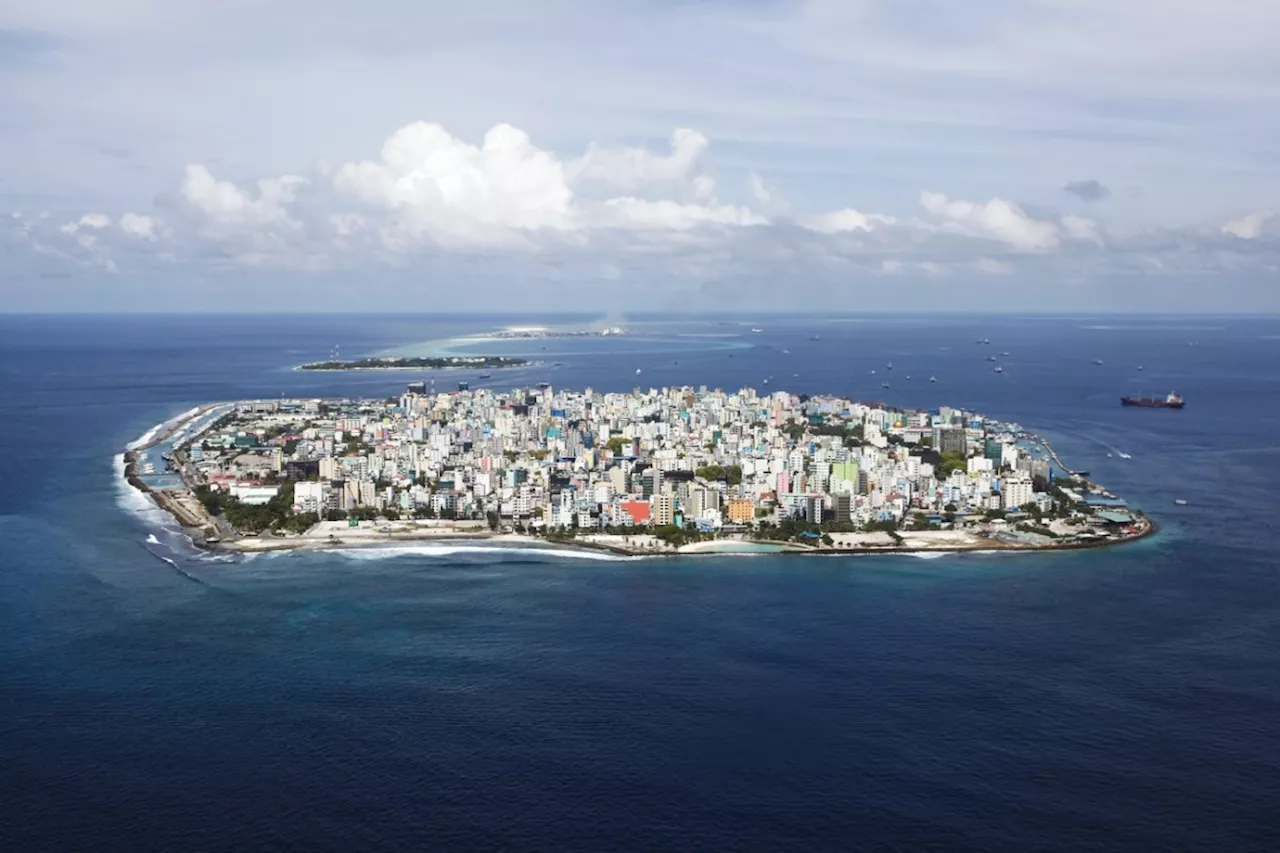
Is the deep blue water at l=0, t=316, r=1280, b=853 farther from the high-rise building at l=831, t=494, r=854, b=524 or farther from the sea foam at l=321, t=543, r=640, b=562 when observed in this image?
the high-rise building at l=831, t=494, r=854, b=524

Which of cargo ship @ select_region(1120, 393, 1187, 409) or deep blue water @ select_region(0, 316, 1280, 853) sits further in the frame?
cargo ship @ select_region(1120, 393, 1187, 409)

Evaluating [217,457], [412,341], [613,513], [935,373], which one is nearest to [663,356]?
[935,373]

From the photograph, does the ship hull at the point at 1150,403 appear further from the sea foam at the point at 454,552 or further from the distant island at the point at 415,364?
the distant island at the point at 415,364

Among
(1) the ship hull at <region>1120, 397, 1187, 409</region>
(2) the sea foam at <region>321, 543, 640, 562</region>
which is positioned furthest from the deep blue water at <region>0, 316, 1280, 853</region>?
(1) the ship hull at <region>1120, 397, 1187, 409</region>

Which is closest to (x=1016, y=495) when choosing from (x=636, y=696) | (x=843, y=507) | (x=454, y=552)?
(x=843, y=507)

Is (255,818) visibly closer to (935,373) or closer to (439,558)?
(439,558)

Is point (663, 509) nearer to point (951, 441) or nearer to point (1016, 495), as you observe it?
point (1016, 495)

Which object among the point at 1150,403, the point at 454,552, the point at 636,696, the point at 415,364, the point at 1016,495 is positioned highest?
the point at 415,364
